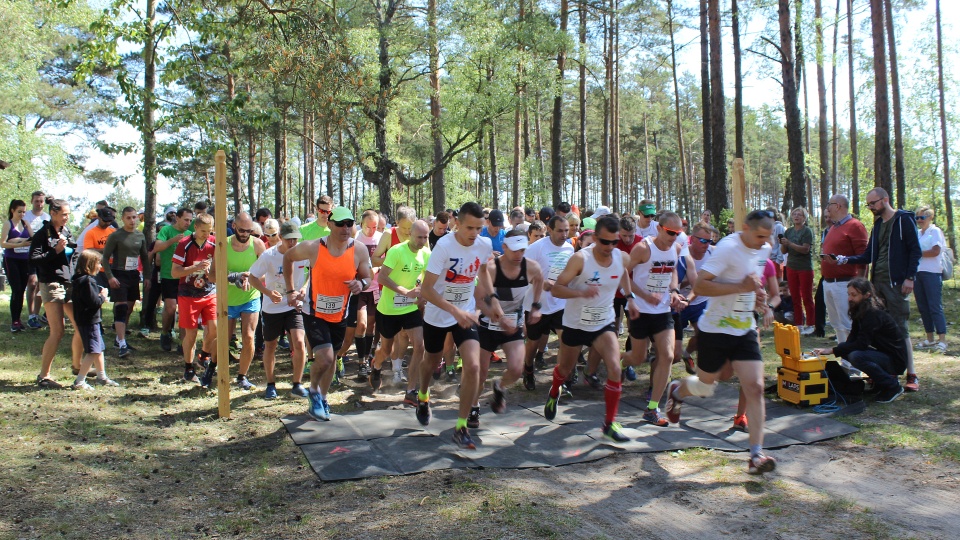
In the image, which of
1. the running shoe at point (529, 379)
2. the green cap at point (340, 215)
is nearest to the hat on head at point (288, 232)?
the green cap at point (340, 215)

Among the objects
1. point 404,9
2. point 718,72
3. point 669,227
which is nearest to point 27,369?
point 669,227

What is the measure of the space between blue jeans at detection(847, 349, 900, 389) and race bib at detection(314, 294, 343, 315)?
5.54m

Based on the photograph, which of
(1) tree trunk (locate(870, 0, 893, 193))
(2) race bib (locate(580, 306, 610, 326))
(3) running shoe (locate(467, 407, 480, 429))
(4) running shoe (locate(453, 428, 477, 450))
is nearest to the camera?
(4) running shoe (locate(453, 428, 477, 450))

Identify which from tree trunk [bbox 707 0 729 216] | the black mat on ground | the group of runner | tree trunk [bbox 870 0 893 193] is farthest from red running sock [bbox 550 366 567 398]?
tree trunk [bbox 707 0 729 216]

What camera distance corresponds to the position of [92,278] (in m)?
8.00

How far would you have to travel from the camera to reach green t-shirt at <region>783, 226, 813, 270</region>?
11.2 metres

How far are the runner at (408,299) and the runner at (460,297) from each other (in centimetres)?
100

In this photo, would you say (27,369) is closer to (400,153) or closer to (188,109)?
(188,109)

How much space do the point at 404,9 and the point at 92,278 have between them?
1751 centimetres

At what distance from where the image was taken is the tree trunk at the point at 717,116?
17.7 metres

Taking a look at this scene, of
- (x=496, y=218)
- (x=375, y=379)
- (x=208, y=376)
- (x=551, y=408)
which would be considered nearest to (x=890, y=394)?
(x=551, y=408)

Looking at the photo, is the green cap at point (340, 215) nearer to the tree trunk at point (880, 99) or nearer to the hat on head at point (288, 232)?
the hat on head at point (288, 232)

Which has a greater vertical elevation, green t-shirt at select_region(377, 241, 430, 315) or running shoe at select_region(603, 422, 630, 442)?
green t-shirt at select_region(377, 241, 430, 315)

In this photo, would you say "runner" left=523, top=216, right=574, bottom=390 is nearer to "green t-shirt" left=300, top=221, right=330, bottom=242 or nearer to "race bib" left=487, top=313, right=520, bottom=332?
"race bib" left=487, top=313, right=520, bottom=332
